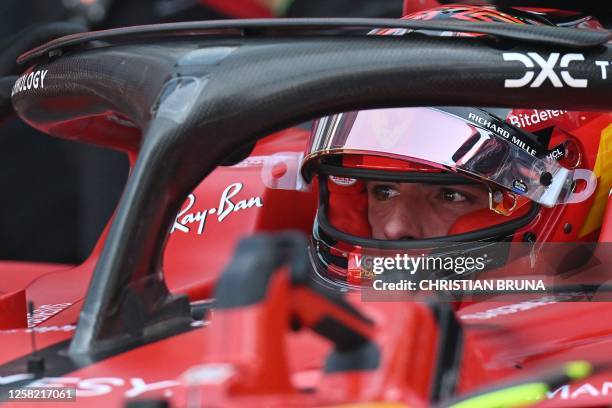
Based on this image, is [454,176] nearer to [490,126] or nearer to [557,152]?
[490,126]

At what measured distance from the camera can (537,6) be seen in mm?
2445

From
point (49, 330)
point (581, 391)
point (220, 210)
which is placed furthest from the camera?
point (220, 210)

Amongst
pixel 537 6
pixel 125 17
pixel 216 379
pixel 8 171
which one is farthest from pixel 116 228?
pixel 8 171

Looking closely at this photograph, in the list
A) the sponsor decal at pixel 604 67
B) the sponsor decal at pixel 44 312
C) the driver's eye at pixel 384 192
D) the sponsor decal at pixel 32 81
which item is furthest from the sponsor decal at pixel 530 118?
the sponsor decal at pixel 44 312

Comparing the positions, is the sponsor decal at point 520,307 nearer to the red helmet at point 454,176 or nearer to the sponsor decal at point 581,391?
the red helmet at point 454,176

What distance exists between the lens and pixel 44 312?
2.26 meters

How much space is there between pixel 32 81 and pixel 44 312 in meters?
0.49

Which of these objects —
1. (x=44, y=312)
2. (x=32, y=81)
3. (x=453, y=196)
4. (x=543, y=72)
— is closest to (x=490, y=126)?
(x=453, y=196)

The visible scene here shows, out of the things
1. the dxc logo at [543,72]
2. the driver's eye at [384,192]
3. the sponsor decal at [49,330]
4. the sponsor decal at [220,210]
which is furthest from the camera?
the sponsor decal at [220,210]

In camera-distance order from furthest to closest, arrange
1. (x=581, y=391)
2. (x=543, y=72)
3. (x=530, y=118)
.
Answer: (x=530, y=118)
(x=543, y=72)
(x=581, y=391)

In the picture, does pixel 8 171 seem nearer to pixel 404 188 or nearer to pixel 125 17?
pixel 125 17

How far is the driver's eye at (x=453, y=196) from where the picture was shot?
2133 mm

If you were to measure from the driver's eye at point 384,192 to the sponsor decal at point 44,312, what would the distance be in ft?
2.13

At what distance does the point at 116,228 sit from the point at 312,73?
1.12 feet
